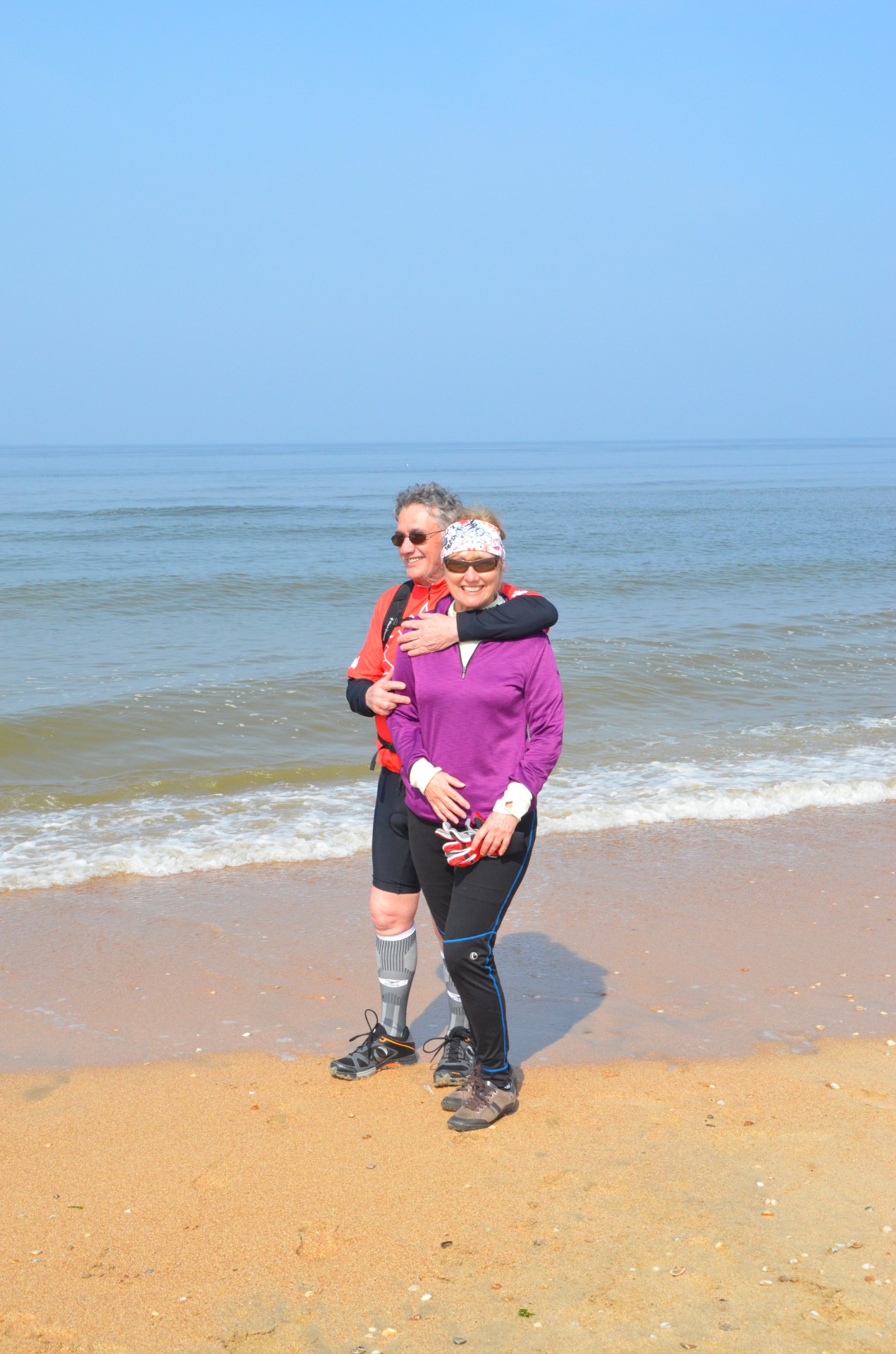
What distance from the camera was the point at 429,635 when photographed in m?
3.33

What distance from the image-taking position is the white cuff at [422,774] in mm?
3303

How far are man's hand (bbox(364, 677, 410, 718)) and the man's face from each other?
0.44 meters

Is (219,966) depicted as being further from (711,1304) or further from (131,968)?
(711,1304)

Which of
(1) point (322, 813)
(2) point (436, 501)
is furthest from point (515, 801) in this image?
(1) point (322, 813)

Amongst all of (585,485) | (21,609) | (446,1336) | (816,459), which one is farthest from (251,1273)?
(816,459)

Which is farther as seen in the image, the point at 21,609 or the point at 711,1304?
the point at 21,609

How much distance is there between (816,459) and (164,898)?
4024 inches

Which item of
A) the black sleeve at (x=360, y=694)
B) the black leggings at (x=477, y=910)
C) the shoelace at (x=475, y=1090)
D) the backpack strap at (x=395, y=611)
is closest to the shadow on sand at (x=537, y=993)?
the shoelace at (x=475, y=1090)

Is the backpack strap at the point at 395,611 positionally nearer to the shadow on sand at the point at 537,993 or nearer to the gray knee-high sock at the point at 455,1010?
the gray knee-high sock at the point at 455,1010

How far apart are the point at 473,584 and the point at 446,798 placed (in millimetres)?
648

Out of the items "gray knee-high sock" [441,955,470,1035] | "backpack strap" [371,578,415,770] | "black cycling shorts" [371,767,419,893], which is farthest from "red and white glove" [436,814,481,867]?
"gray knee-high sock" [441,955,470,1035]

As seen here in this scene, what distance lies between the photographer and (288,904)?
19.1ft

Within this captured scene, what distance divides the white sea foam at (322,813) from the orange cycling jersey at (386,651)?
9.93 feet

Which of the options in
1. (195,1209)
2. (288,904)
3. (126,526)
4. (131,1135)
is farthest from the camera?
(126,526)
